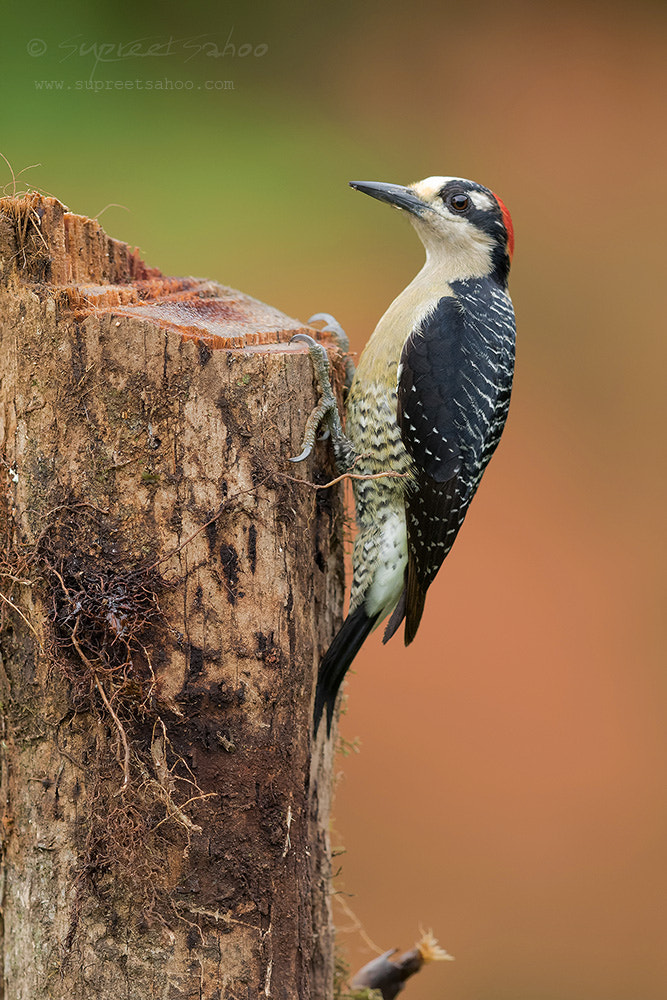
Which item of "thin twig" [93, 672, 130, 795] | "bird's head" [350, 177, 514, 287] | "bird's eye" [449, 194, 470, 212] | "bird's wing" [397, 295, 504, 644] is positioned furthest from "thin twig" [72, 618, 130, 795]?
"bird's eye" [449, 194, 470, 212]

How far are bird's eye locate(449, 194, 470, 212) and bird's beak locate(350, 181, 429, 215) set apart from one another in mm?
72

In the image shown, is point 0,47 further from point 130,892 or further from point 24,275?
point 130,892

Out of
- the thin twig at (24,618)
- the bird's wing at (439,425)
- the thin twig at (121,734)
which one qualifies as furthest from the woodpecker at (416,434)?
the thin twig at (24,618)

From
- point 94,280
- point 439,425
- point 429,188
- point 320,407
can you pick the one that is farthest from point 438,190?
point 94,280

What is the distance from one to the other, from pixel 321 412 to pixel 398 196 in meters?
0.84

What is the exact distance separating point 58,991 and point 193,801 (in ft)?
1.48

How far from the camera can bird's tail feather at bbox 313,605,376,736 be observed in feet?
6.34

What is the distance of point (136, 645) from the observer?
1.64 meters

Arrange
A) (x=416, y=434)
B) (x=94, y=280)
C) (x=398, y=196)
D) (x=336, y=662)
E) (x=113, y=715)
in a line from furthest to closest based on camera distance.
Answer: (x=398, y=196) → (x=416, y=434) → (x=336, y=662) → (x=94, y=280) → (x=113, y=715)

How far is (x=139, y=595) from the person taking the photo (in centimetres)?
164

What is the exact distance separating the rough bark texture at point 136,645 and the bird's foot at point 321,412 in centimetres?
10

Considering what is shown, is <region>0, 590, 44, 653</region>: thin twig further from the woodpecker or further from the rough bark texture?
the woodpecker

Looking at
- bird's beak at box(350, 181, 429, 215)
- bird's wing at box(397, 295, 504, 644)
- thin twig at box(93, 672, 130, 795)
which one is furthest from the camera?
bird's beak at box(350, 181, 429, 215)

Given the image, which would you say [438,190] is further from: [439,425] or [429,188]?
[439,425]
